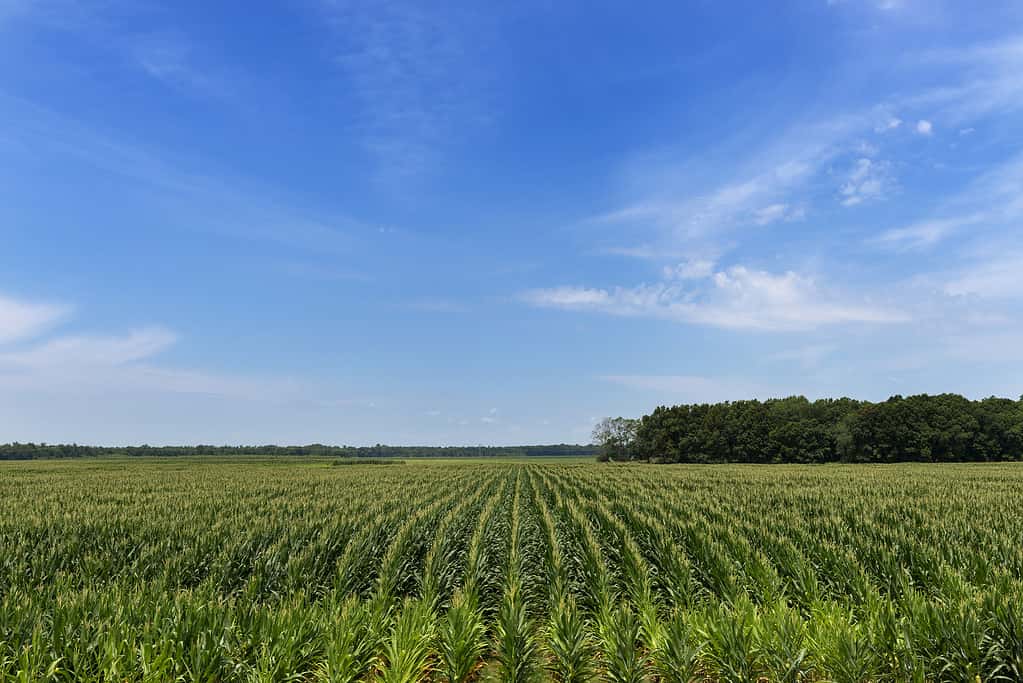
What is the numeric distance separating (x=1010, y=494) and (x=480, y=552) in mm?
21232

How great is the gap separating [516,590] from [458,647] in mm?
1956

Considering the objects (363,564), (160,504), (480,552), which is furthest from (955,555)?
(160,504)

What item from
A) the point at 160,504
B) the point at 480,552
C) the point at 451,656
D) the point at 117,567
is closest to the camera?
the point at 451,656

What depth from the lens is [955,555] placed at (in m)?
11.0

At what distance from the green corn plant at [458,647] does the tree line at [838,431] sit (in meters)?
115

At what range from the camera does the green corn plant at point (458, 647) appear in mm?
6805

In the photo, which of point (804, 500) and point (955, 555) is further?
point (804, 500)

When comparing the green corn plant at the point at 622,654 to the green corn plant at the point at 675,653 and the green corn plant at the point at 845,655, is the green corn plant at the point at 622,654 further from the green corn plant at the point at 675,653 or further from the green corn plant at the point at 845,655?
the green corn plant at the point at 845,655

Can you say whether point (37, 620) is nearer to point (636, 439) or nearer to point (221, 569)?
point (221, 569)

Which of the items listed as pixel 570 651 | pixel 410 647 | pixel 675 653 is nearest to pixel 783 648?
pixel 675 653

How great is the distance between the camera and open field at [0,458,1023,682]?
6281 millimetres

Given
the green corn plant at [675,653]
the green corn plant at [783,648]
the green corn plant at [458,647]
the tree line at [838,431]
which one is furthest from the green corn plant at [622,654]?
the tree line at [838,431]

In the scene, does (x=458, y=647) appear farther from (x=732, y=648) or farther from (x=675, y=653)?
(x=732, y=648)

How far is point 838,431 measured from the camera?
4195 inches
